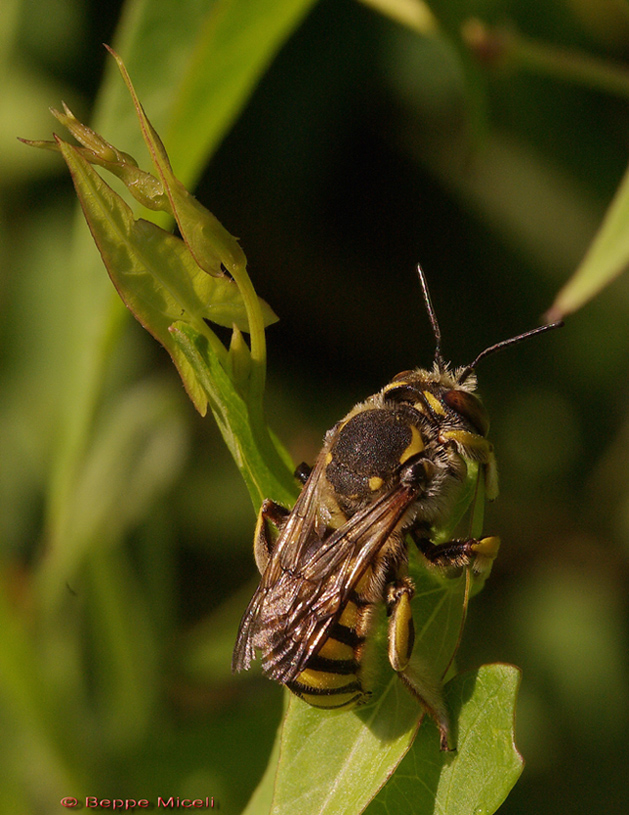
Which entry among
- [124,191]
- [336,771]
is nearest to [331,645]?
[336,771]

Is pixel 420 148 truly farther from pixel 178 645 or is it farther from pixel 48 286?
pixel 178 645

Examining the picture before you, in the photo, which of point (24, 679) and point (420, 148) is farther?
point (420, 148)

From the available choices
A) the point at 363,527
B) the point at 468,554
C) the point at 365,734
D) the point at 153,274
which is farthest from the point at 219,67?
the point at 365,734

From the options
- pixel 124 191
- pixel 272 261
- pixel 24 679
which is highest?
pixel 124 191

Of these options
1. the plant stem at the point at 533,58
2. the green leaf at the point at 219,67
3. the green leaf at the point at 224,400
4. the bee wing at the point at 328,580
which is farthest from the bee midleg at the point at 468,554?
the plant stem at the point at 533,58

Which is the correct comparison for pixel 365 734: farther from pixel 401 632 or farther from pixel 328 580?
pixel 328 580

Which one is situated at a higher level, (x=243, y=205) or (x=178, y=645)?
(x=243, y=205)

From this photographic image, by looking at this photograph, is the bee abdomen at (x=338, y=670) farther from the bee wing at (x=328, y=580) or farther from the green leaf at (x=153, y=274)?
the green leaf at (x=153, y=274)
